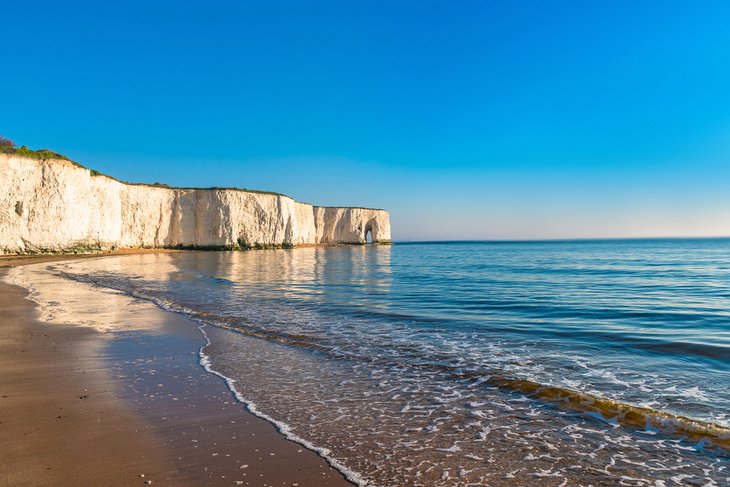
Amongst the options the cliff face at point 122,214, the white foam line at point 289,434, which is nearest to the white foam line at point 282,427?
the white foam line at point 289,434

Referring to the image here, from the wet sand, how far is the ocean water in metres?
0.34

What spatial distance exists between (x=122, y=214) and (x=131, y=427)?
2174 inches

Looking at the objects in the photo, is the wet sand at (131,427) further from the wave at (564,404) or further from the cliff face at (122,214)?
the cliff face at (122,214)

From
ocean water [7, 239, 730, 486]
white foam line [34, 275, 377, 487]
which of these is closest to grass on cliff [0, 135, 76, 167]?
ocean water [7, 239, 730, 486]

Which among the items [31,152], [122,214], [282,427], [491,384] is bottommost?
[491,384]

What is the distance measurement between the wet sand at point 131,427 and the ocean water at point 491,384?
34 centimetres

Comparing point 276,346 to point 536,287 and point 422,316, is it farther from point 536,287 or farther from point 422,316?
point 536,287

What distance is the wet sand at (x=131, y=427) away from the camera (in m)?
3.09

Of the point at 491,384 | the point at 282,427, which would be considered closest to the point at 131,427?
the point at 282,427

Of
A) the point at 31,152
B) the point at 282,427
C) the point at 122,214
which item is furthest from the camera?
the point at 122,214

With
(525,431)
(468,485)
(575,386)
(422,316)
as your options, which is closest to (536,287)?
(422,316)

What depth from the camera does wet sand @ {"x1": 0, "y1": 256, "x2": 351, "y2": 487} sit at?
10.1ft

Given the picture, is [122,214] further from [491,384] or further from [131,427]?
[491,384]

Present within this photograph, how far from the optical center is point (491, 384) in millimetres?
5668
